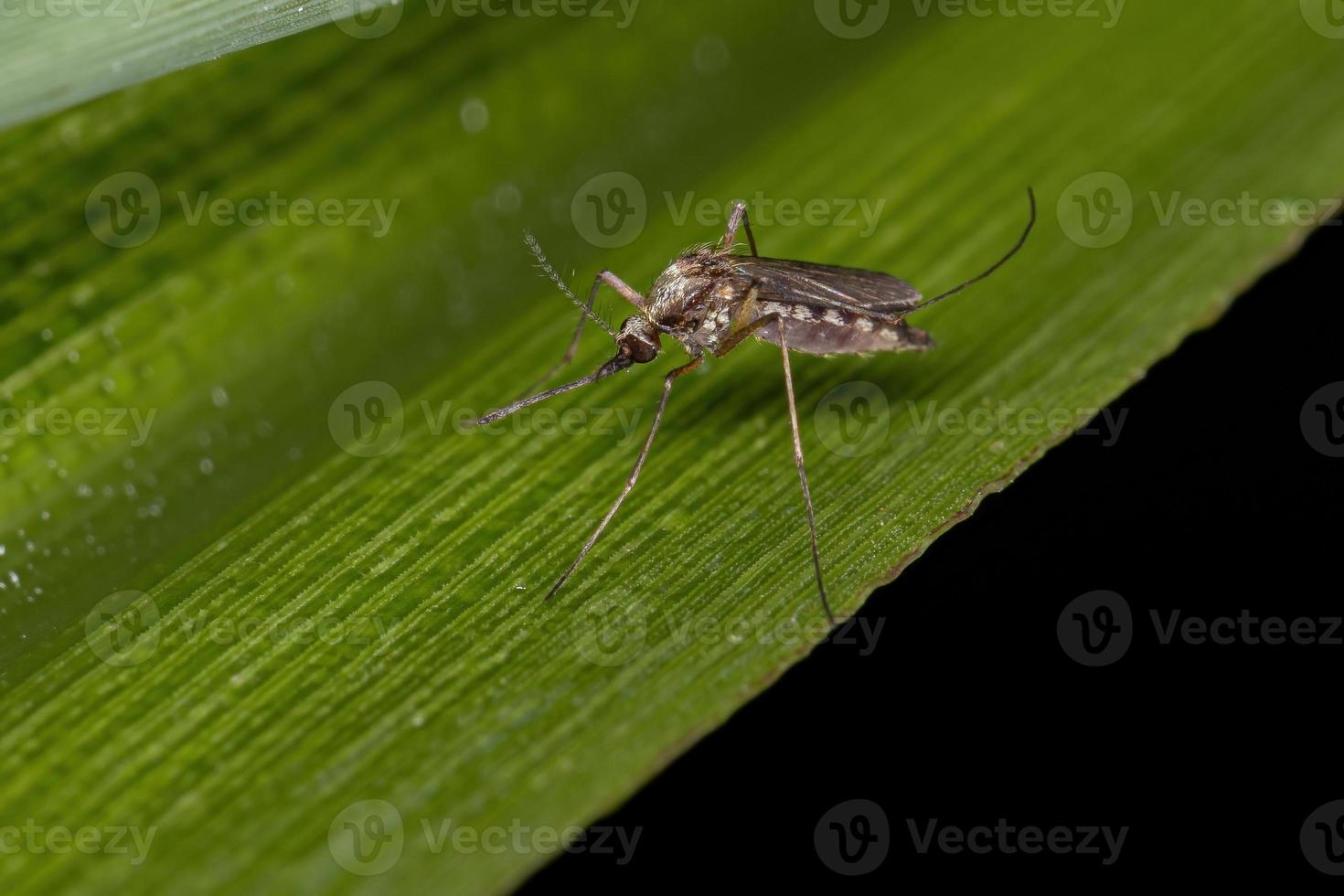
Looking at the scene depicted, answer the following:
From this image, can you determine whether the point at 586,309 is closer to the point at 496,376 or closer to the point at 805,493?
the point at 496,376

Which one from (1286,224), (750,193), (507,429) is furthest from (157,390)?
(1286,224)

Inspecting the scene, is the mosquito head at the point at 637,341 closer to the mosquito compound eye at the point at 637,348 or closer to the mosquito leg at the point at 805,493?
the mosquito compound eye at the point at 637,348

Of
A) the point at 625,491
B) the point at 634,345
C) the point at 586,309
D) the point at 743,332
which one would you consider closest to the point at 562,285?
the point at 586,309

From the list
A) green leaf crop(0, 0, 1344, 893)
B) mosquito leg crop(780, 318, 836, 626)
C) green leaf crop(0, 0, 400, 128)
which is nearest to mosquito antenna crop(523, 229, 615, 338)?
green leaf crop(0, 0, 1344, 893)

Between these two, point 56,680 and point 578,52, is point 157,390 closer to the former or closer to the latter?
point 56,680

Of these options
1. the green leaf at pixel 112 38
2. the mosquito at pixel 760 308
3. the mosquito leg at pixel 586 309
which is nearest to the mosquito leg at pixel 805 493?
the mosquito at pixel 760 308

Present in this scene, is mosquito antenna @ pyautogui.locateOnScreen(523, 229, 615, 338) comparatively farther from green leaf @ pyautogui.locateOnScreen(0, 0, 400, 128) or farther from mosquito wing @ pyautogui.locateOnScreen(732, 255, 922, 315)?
green leaf @ pyautogui.locateOnScreen(0, 0, 400, 128)

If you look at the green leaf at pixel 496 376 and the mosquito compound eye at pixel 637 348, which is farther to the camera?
the mosquito compound eye at pixel 637 348
